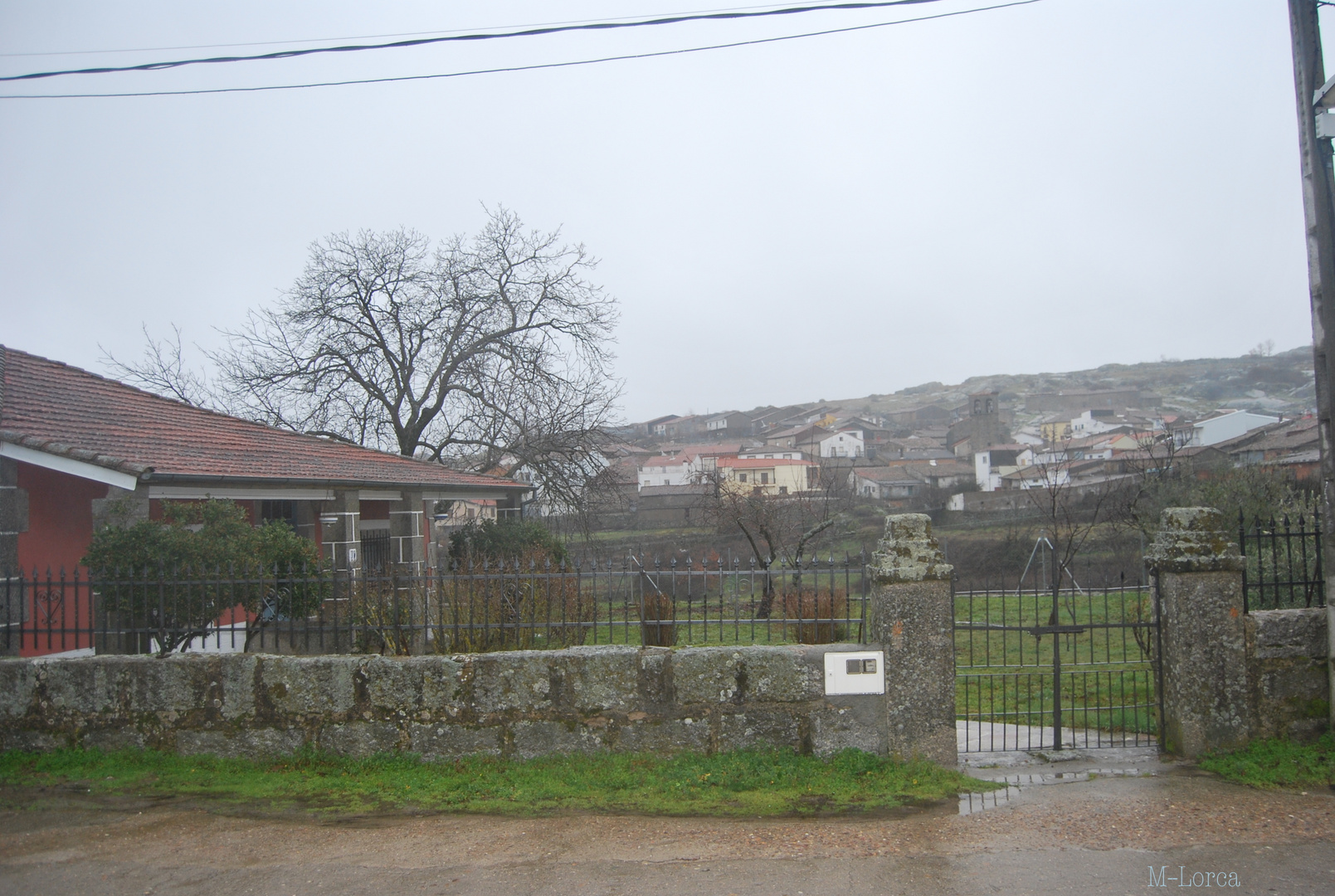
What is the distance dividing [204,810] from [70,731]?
5.41 ft

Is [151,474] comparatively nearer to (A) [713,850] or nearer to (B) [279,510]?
(B) [279,510]

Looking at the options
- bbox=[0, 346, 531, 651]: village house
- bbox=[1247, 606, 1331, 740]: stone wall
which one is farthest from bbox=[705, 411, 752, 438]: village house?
bbox=[1247, 606, 1331, 740]: stone wall

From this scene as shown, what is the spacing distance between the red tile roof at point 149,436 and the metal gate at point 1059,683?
8107 mm

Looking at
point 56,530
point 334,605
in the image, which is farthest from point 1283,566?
point 56,530

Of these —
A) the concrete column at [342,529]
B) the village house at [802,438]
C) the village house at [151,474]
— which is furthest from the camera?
the village house at [802,438]

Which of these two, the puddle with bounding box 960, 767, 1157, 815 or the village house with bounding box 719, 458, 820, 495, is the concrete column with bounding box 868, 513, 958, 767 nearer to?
the puddle with bounding box 960, 767, 1157, 815

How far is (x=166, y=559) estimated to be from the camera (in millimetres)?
6629

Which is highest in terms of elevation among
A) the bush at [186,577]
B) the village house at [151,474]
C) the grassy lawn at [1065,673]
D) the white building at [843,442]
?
the white building at [843,442]

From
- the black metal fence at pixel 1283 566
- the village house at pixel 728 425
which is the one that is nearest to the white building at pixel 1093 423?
the village house at pixel 728 425

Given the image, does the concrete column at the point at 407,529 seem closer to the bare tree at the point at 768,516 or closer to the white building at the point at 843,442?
the bare tree at the point at 768,516

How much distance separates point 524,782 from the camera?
17.7 feet

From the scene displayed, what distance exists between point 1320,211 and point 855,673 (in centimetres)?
427

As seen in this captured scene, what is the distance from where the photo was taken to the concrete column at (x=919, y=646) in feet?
18.0

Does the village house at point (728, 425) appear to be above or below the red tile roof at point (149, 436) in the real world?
above
